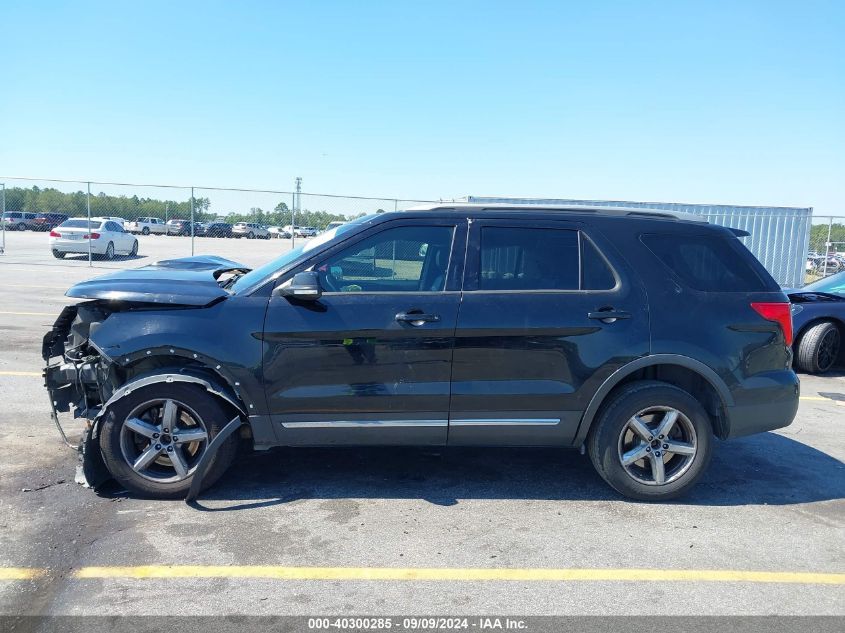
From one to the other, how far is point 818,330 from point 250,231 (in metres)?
22.2

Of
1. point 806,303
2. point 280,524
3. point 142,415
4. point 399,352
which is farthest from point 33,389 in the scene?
point 806,303

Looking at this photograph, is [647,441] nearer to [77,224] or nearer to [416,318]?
[416,318]

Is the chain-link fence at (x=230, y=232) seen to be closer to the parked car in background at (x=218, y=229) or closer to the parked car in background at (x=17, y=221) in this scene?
the parked car in background at (x=218, y=229)

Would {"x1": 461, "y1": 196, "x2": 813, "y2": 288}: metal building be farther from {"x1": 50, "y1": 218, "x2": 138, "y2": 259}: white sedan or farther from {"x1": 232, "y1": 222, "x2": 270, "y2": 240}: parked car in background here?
{"x1": 50, "y1": 218, "x2": 138, "y2": 259}: white sedan

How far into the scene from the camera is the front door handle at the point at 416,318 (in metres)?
4.08

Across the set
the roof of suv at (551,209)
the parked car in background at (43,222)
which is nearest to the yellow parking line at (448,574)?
the roof of suv at (551,209)

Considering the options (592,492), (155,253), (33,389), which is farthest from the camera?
(155,253)

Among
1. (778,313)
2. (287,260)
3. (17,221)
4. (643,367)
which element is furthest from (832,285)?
(17,221)

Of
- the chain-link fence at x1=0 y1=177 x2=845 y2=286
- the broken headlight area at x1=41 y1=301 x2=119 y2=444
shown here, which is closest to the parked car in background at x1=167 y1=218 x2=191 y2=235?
the chain-link fence at x1=0 y1=177 x2=845 y2=286

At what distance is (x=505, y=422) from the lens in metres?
4.23

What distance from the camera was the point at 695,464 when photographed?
433 cm

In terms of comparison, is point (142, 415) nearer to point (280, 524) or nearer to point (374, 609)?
point (280, 524)

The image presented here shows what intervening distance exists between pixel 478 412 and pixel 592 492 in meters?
1.05

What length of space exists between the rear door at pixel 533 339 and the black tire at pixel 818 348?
545cm
